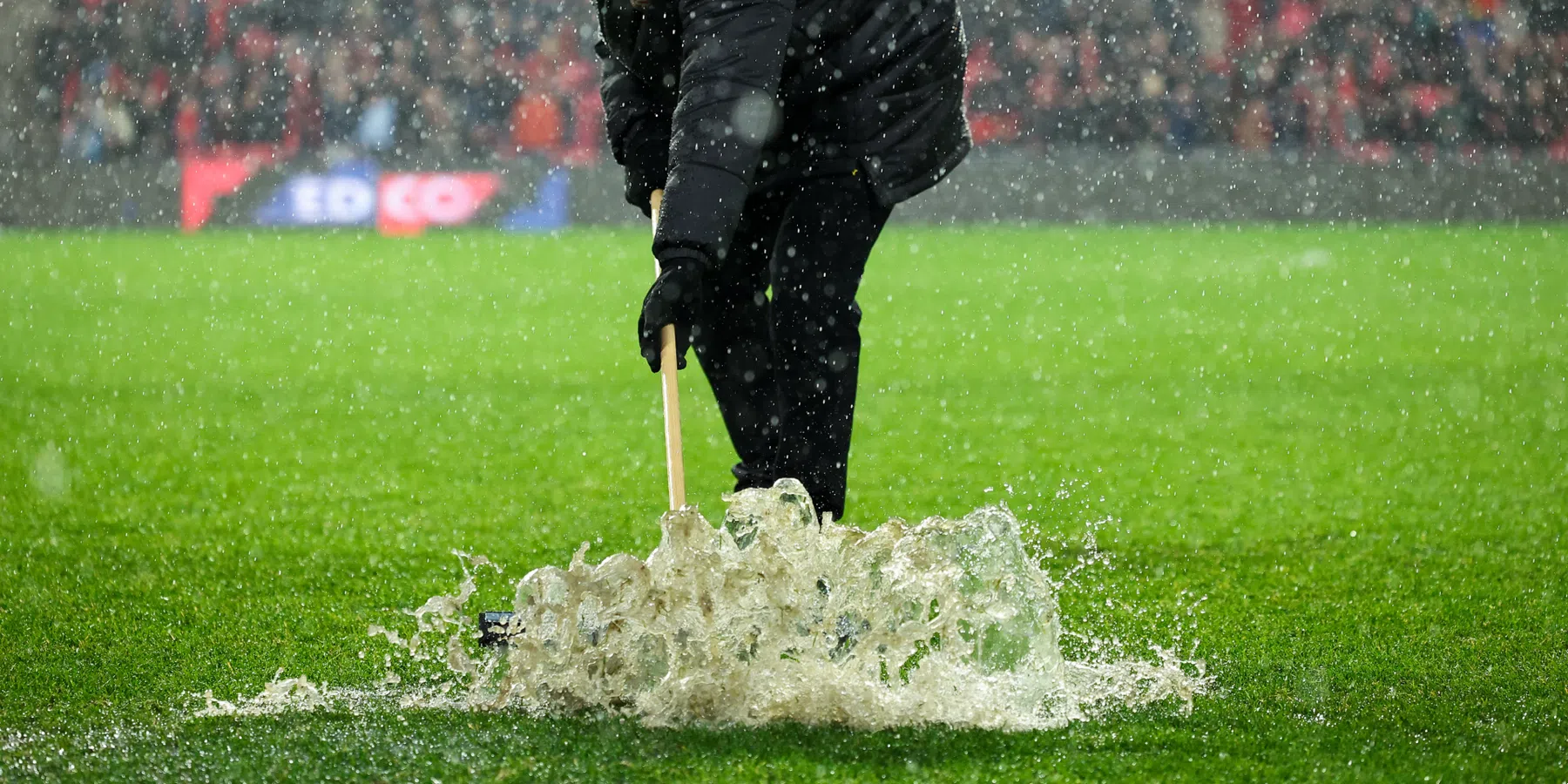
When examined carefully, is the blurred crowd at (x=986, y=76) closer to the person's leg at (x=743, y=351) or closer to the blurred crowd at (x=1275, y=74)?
the blurred crowd at (x=1275, y=74)

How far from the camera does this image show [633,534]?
4.81 meters

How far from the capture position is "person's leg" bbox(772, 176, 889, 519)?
11.6 ft

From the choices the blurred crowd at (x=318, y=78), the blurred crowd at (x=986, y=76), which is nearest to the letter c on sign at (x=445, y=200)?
the blurred crowd at (x=986, y=76)

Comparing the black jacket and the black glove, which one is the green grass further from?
the black jacket

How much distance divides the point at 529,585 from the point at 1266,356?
684 centimetres

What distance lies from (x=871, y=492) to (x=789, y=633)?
258cm

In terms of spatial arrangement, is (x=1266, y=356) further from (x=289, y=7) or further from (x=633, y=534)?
(x=289, y=7)

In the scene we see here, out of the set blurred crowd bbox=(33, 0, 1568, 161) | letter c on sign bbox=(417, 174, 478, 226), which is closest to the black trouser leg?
letter c on sign bbox=(417, 174, 478, 226)

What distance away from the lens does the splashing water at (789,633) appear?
288 cm

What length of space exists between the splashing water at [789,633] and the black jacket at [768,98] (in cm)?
62

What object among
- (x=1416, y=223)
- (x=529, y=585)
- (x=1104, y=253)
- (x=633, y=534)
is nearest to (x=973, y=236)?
(x=1104, y=253)

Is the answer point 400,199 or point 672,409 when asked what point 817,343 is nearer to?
point 672,409

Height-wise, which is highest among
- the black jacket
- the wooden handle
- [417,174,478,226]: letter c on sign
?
[417,174,478,226]: letter c on sign

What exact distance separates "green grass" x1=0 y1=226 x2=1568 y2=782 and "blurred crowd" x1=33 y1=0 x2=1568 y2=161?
6586 mm
